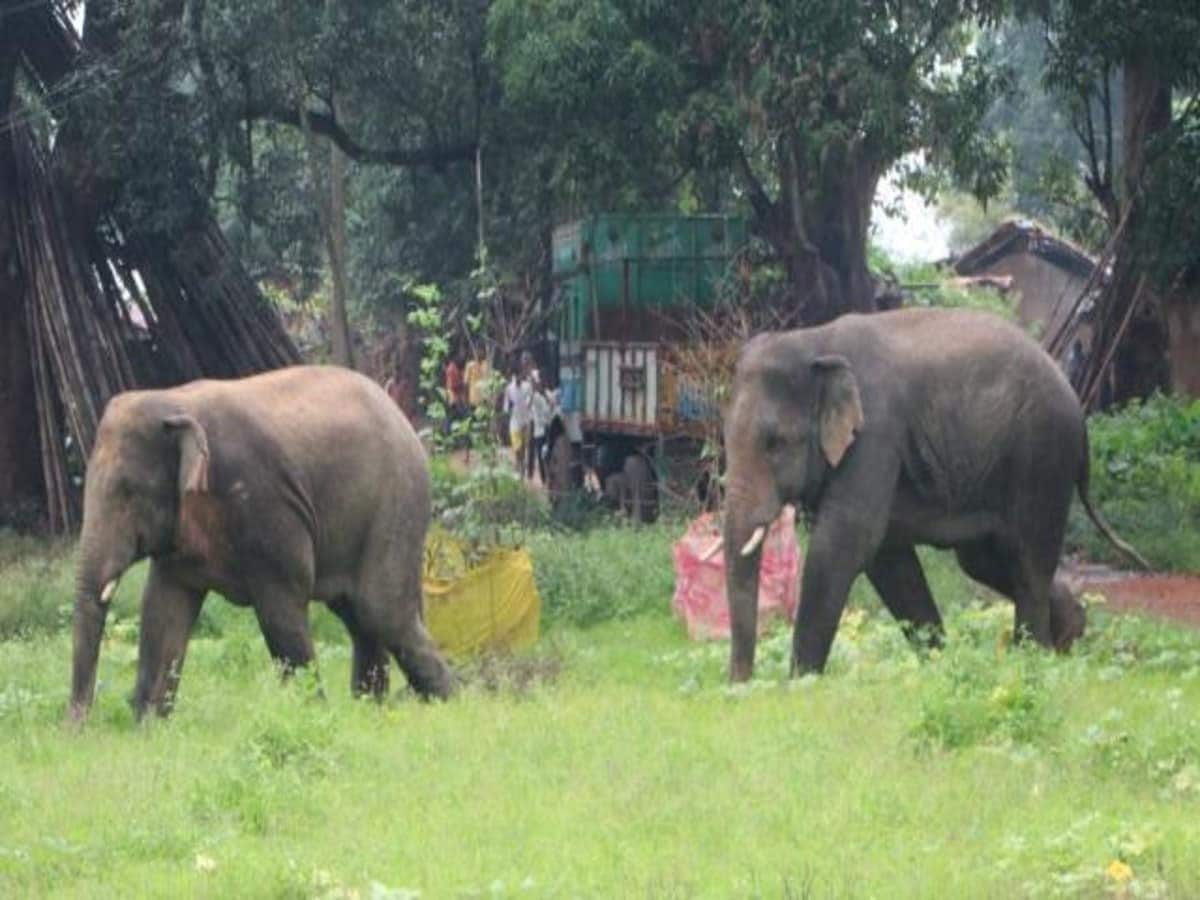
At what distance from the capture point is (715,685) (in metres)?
13.4

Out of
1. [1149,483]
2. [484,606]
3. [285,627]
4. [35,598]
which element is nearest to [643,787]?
[285,627]

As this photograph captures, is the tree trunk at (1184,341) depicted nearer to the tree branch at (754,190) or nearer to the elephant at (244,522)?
the tree branch at (754,190)

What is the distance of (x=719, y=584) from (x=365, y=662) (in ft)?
11.3

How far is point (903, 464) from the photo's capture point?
1388cm

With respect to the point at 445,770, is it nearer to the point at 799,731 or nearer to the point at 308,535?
the point at 799,731

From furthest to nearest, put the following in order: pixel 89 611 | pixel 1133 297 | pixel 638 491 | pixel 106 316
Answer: pixel 1133 297, pixel 106 316, pixel 638 491, pixel 89 611

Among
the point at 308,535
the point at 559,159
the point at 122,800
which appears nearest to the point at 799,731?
the point at 122,800

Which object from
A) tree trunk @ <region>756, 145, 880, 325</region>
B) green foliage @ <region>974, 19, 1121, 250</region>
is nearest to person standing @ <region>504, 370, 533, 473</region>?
tree trunk @ <region>756, 145, 880, 325</region>

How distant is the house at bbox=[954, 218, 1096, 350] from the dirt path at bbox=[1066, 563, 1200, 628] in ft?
107

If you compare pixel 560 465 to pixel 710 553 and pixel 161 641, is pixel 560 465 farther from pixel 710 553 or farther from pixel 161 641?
pixel 161 641

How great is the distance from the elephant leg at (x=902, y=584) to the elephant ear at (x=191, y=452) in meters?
3.72

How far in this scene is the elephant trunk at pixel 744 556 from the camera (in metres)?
13.0

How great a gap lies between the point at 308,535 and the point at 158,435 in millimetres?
932

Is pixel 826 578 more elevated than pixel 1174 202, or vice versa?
pixel 1174 202
